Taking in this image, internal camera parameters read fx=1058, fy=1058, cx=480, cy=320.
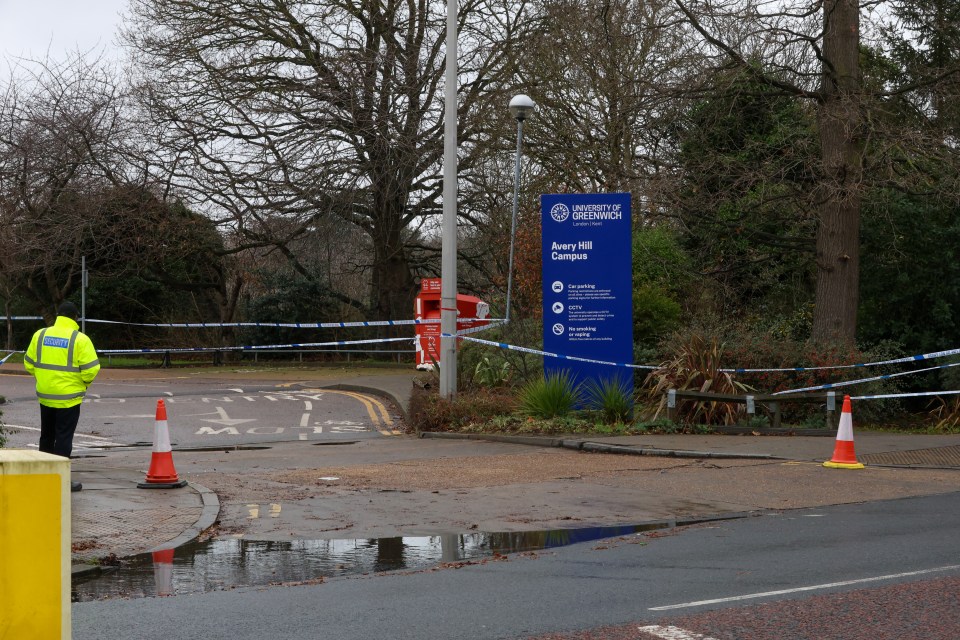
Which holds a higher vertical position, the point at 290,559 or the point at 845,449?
the point at 845,449

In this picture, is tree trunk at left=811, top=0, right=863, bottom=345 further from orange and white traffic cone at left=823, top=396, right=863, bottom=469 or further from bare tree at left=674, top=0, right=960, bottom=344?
orange and white traffic cone at left=823, top=396, right=863, bottom=469

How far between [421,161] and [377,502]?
19.7 meters

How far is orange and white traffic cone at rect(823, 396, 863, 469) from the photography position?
1193 cm

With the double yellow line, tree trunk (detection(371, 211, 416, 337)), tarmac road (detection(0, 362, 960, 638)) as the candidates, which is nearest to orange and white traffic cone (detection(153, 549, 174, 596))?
tarmac road (detection(0, 362, 960, 638))

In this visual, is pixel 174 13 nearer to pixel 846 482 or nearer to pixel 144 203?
pixel 144 203

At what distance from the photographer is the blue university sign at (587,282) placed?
16.3 metres

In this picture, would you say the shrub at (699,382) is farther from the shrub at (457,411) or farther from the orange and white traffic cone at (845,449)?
the orange and white traffic cone at (845,449)

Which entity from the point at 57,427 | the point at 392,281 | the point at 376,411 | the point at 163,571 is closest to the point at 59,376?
the point at 57,427

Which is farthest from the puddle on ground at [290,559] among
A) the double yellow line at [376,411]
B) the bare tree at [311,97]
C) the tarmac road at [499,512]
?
the bare tree at [311,97]

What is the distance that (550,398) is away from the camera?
15719 millimetres

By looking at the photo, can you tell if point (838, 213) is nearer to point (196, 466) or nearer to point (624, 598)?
point (196, 466)

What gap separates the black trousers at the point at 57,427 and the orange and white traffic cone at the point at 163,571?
309cm

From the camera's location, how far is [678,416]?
1569 cm

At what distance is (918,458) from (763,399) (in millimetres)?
2672
